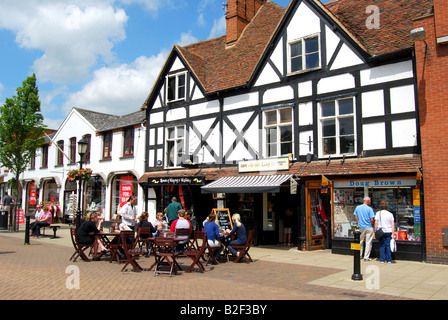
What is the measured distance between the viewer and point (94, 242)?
37.4 ft

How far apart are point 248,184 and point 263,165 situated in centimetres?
125

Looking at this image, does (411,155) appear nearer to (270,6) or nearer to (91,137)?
(270,6)

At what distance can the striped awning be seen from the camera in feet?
43.0

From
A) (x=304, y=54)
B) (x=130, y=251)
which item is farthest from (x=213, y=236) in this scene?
(x=304, y=54)

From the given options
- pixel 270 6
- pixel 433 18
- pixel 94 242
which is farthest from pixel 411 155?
pixel 270 6

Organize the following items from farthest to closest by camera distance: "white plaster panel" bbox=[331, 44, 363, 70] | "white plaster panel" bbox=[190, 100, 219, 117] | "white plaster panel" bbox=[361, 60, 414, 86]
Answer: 1. "white plaster panel" bbox=[190, 100, 219, 117]
2. "white plaster panel" bbox=[331, 44, 363, 70]
3. "white plaster panel" bbox=[361, 60, 414, 86]

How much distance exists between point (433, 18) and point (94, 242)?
11.6 meters

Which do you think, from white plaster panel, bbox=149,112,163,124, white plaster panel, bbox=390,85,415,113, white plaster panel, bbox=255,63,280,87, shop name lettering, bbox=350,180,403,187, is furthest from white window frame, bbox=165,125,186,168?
white plaster panel, bbox=390,85,415,113

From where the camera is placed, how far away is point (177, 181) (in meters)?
17.2

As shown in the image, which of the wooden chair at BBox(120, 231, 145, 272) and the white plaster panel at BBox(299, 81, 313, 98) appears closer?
the wooden chair at BBox(120, 231, 145, 272)

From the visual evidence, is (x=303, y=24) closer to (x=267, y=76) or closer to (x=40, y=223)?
(x=267, y=76)

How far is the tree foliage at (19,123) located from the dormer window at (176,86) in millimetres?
7478

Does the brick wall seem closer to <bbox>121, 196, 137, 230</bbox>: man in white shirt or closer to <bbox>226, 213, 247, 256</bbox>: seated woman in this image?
<bbox>226, 213, 247, 256</bbox>: seated woman
